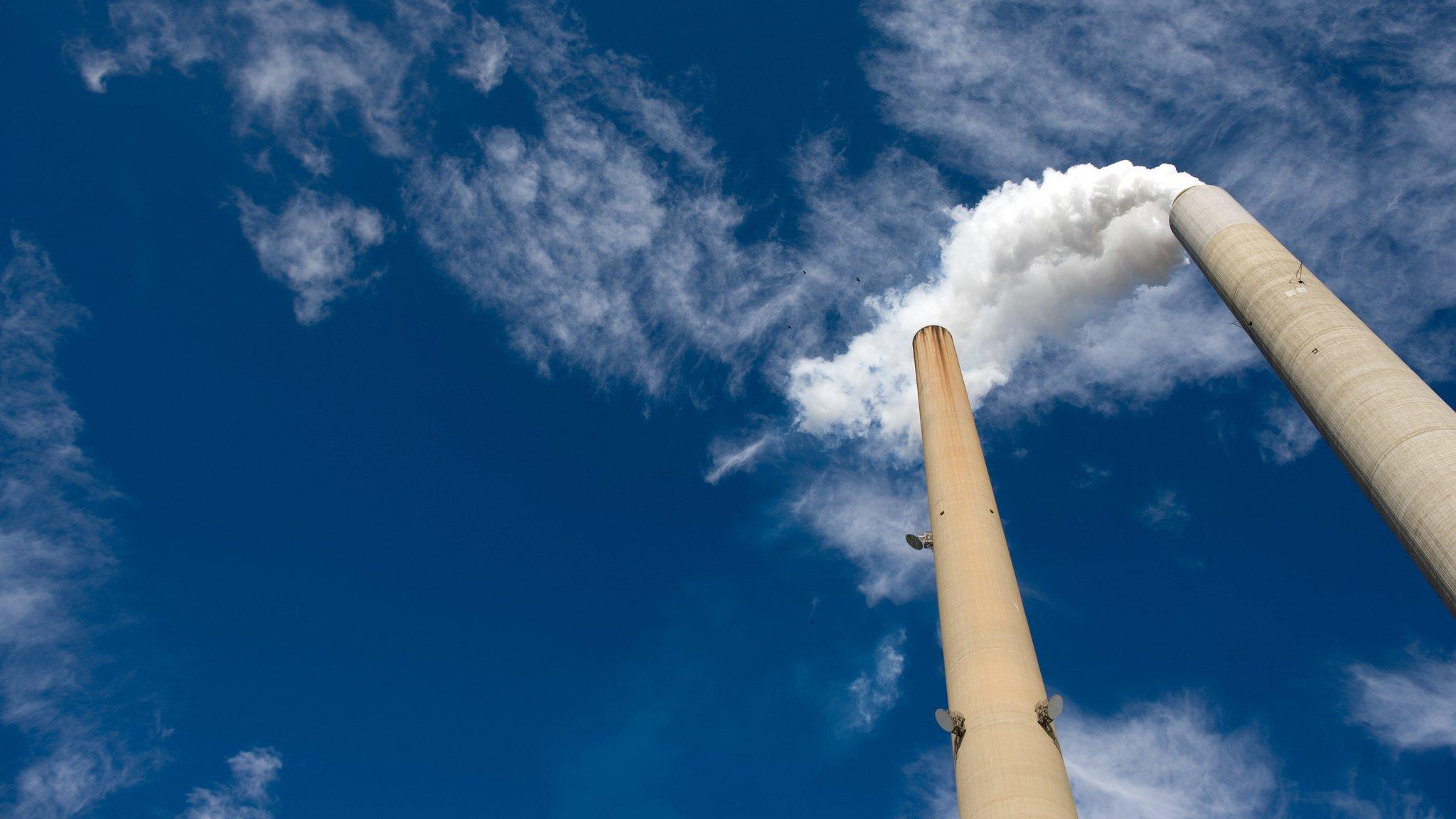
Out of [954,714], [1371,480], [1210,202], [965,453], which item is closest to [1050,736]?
[954,714]

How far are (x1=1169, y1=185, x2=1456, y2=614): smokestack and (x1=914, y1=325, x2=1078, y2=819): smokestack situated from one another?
12988 millimetres

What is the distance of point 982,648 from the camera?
30844 millimetres

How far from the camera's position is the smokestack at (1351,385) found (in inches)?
1186

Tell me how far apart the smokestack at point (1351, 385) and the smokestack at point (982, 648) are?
42.6 ft

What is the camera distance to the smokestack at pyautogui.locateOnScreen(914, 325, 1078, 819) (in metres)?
27.0

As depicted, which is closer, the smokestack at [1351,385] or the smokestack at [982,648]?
the smokestack at [982,648]

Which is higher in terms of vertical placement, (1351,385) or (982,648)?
(1351,385)

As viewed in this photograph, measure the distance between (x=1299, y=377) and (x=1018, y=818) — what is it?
74.9 ft

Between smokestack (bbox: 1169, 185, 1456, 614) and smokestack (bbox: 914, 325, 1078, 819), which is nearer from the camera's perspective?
smokestack (bbox: 914, 325, 1078, 819)

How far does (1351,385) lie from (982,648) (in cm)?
1783

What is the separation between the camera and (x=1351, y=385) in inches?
1353

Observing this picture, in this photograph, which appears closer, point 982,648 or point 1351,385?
point 982,648

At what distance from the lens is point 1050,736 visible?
28.5 m

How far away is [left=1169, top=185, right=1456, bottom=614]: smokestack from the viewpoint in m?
30.1
